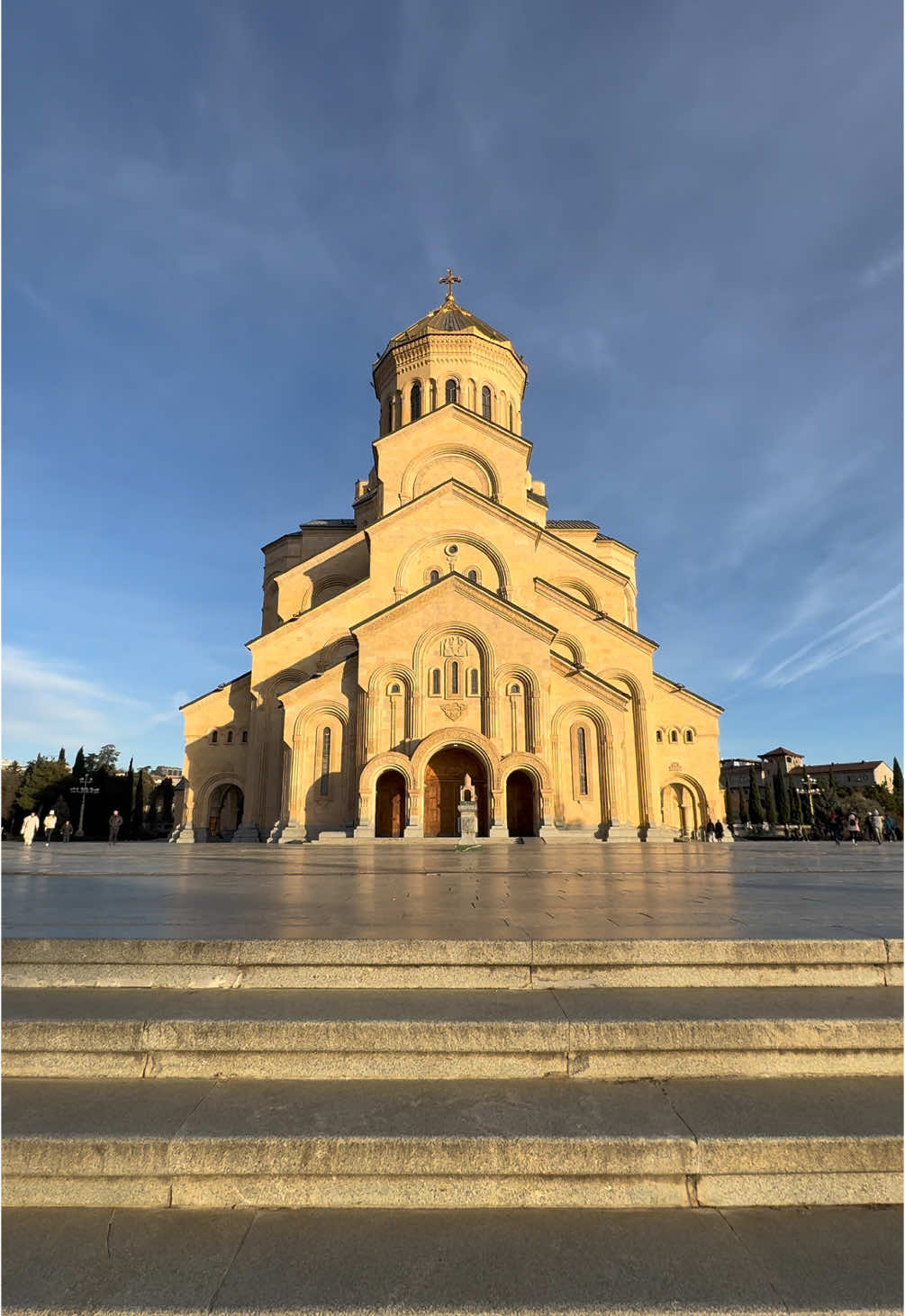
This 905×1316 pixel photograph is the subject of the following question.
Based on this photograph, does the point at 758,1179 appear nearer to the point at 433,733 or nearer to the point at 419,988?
the point at 419,988

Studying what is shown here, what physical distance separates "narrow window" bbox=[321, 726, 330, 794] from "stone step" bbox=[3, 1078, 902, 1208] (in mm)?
24170

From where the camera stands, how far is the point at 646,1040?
340 centimetres

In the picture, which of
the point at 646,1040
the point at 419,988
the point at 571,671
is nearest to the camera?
the point at 646,1040

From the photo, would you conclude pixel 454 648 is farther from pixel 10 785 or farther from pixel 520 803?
pixel 10 785

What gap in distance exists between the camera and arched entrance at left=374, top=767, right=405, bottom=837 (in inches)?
1048

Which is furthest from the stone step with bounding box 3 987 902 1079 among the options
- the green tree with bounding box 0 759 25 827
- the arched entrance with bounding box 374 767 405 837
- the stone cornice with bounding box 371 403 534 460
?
the green tree with bounding box 0 759 25 827

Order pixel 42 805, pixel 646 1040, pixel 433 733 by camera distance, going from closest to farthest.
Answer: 1. pixel 646 1040
2. pixel 433 733
3. pixel 42 805

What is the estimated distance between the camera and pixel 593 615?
30062 mm

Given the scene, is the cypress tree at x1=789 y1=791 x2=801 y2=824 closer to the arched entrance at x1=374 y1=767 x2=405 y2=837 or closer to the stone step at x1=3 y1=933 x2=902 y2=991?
the arched entrance at x1=374 y1=767 x2=405 y2=837

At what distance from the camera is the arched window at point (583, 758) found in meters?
26.9

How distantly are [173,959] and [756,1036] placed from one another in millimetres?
3248

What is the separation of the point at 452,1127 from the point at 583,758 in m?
24.9

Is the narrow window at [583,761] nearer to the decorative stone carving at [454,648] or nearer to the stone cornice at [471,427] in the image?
the decorative stone carving at [454,648]

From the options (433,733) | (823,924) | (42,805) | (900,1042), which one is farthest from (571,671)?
(42,805)
